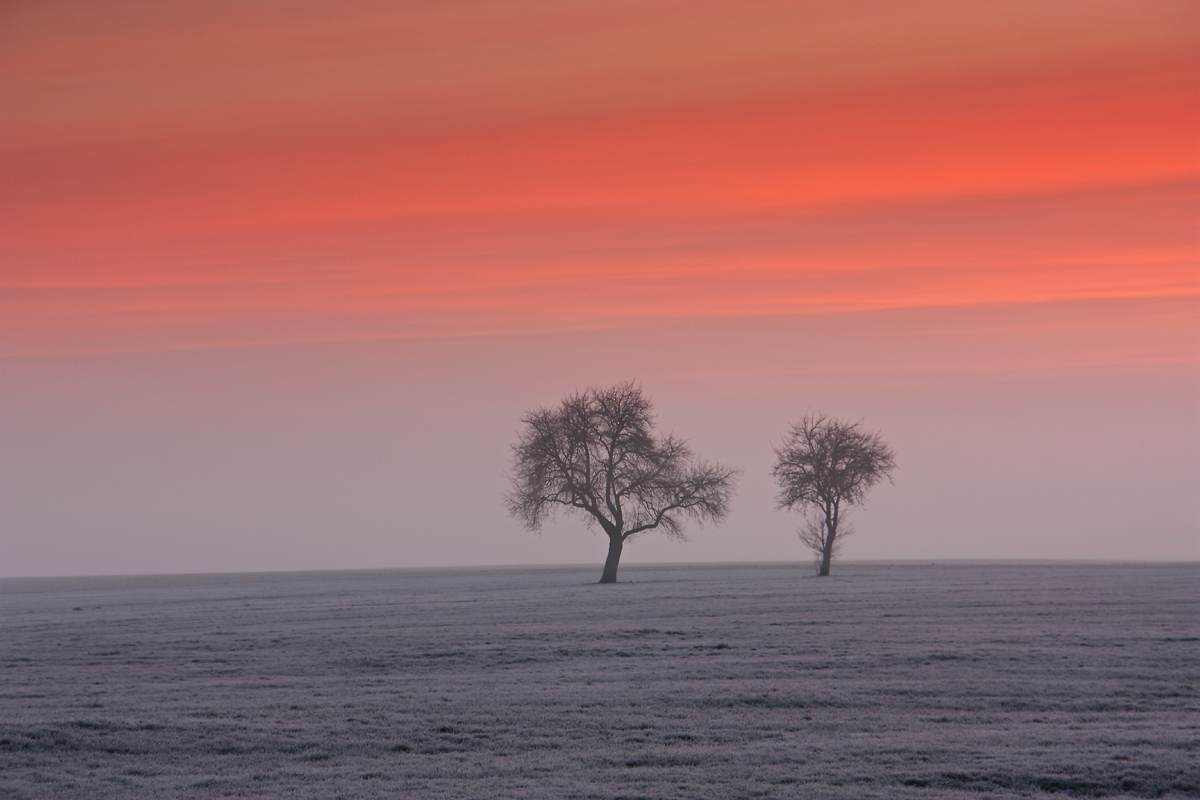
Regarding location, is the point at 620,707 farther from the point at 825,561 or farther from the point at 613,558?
the point at 825,561

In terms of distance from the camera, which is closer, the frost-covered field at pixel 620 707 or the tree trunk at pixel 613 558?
the frost-covered field at pixel 620 707

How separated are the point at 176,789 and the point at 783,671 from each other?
46.6ft

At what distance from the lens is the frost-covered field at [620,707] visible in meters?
15.8

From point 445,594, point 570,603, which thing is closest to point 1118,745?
point 570,603

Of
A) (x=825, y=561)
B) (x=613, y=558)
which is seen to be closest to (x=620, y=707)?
(x=613, y=558)

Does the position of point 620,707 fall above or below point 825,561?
below

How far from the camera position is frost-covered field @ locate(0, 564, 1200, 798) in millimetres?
15820

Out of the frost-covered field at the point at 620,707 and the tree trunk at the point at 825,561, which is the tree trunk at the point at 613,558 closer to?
the tree trunk at the point at 825,561

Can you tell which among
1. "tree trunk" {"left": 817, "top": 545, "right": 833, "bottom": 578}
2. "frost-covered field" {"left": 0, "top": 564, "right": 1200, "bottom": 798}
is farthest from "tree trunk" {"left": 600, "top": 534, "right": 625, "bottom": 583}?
"frost-covered field" {"left": 0, "top": 564, "right": 1200, "bottom": 798}

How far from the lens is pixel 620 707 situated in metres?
21.0

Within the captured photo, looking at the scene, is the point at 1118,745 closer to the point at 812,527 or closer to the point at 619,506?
the point at 619,506

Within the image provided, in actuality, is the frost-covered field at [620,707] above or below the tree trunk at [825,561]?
below

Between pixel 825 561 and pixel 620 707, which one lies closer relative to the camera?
pixel 620 707

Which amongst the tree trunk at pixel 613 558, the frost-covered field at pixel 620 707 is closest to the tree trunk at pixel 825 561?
the tree trunk at pixel 613 558
